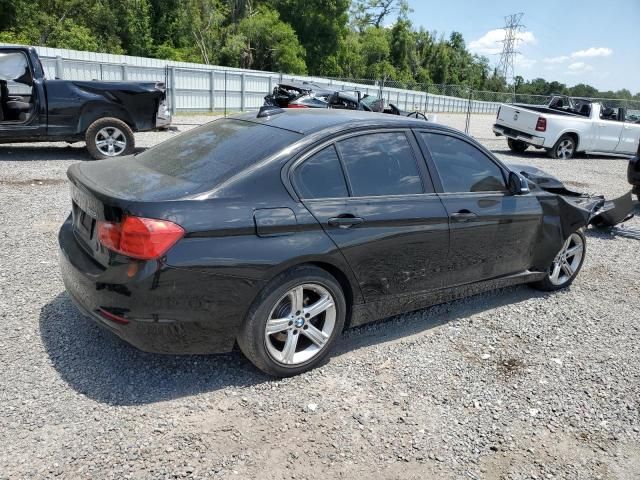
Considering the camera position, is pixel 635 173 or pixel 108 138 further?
pixel 108 138

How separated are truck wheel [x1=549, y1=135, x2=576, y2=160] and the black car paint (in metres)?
10.8

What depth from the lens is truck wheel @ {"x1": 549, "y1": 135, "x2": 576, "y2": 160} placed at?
15.0 m

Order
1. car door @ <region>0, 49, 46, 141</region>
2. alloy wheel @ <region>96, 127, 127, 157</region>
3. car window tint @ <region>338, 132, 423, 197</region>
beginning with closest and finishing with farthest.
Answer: car window tint @ <region>338, 132, 423, 197</region>
car door @ <region>0, 49, 46, 141</region>
alloy wheel @ <region>96, 127, 127, 157</region>

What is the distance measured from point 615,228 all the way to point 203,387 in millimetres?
6732

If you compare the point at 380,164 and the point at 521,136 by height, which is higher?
the point at 380,164

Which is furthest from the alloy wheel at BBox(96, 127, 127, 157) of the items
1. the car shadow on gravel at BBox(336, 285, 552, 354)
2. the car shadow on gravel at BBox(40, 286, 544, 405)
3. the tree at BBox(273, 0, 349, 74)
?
the tree at BBox(273, 0, 349, 74)

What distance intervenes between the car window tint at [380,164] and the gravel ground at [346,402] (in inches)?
45.0

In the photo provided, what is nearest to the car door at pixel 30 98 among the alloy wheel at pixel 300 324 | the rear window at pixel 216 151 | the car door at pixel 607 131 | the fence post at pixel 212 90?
the rear window at pixel 216 151

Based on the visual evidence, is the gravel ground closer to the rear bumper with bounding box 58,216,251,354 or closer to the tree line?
the rear bumper with bounding box 58,216,251,354

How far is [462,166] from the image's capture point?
417 cm

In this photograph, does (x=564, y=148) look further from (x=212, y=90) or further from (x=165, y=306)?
(x=212, y=90)

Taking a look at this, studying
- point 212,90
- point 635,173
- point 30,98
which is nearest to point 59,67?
point 212,90

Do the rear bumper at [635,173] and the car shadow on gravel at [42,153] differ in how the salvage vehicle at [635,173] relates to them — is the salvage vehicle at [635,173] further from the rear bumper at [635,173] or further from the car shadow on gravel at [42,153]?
the car shadow on gravel at [42,153]

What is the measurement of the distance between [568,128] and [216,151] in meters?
13.8
